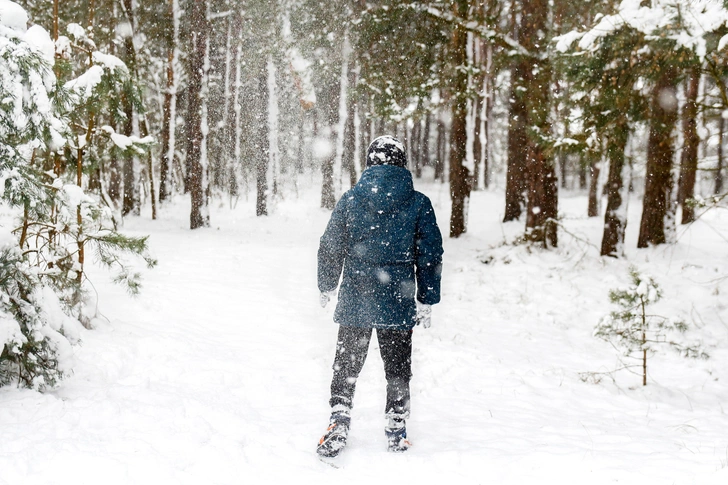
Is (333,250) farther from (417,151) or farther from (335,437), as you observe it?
(417,151)

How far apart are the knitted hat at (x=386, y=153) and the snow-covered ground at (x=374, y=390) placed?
6.70ft

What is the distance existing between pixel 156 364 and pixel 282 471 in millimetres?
2212

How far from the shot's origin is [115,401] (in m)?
3.84

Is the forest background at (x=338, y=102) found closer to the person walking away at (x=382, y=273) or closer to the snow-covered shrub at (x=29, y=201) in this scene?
the snow-covered shrub at (x=29, y=201)

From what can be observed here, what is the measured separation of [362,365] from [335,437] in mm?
518

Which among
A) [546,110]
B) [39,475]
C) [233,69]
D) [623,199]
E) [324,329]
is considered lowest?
[324,329]

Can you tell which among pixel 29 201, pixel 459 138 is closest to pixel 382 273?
pixel 29 201

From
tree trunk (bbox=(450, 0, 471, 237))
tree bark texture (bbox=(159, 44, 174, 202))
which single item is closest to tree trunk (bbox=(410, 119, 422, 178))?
tree bark texture (bbox=(159, 44, 174, 202))

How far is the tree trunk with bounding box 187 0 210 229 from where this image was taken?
13.6m

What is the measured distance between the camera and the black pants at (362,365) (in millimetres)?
3496

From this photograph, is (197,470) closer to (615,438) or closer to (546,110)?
(615,438)

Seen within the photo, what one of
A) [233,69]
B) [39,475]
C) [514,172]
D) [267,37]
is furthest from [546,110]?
[233,69]

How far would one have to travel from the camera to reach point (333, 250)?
3482 mm

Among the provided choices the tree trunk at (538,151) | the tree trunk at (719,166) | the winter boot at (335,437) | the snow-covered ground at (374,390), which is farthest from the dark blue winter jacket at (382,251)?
the tree trunk at (538,151)
